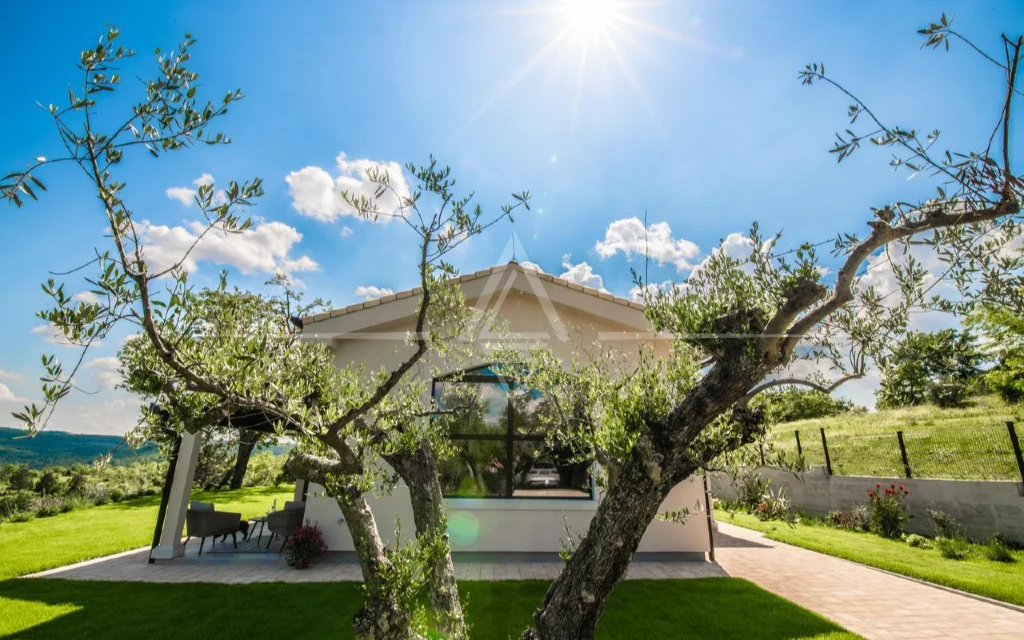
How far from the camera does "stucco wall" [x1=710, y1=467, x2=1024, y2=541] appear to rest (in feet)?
33.2

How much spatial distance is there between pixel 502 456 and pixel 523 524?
1532mm

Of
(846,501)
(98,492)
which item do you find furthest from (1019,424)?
(98,492)

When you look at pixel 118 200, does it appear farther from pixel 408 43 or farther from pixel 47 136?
pixel 408 43

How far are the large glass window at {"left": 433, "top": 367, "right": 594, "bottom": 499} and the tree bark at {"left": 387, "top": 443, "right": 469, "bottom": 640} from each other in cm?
489

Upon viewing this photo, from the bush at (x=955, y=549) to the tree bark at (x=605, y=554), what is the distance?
11.2m

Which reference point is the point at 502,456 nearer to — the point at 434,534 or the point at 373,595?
the point at 434,534

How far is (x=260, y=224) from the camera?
10.7 ft

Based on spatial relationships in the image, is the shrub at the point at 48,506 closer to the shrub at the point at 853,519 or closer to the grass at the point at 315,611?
the grass at the point at 315,611

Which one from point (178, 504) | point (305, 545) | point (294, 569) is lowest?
point (294, 569)

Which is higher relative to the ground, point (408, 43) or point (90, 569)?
point (408, 43)

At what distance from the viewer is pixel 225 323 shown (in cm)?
461

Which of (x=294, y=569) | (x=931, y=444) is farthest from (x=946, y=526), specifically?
(x=294, y=569)

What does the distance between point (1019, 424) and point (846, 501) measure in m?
6.51

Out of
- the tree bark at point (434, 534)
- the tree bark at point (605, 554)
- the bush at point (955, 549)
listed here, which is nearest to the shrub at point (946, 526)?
the bush at point (955, 549)
